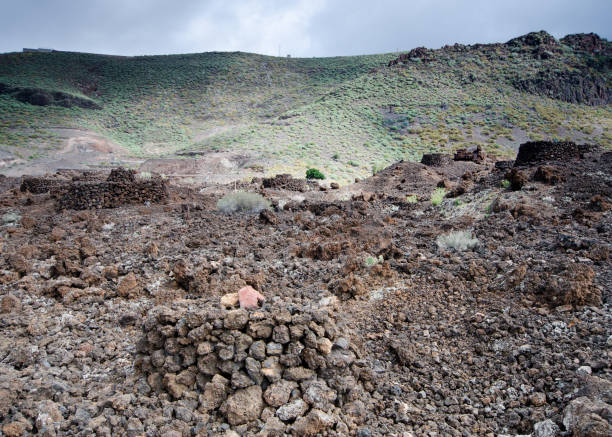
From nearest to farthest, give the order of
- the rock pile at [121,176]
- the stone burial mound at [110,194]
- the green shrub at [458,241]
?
the green shrub at [458,241] → the stone burial mound at [110,194] → the rock pile at [121,176]

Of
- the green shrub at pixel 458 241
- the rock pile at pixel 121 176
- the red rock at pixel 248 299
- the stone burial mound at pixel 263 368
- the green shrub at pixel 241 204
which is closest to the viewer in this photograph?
the stone burial mound at pixel 263 368

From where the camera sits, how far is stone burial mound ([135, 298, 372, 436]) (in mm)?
3211

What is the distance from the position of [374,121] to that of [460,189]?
26272 mm

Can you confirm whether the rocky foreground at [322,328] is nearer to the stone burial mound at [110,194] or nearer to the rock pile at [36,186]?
the stone burial mound at [110,194]

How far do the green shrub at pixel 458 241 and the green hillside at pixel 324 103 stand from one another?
1785 cm

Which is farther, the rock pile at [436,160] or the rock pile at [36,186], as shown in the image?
the rock pile at [436,160]

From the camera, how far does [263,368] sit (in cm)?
342

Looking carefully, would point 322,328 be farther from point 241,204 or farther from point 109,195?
point 109,195

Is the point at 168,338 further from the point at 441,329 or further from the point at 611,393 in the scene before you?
the point at 611,393

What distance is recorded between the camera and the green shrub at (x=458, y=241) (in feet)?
21.6

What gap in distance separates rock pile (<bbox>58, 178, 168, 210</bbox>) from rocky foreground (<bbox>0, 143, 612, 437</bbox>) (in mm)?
2930

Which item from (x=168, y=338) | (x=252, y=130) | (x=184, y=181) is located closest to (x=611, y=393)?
(x=168, y=338)

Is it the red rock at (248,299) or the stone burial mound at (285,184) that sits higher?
the stone burial mound at (285,184)

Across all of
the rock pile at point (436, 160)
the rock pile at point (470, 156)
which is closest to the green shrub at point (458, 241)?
the rock pile at point (436, 160)
